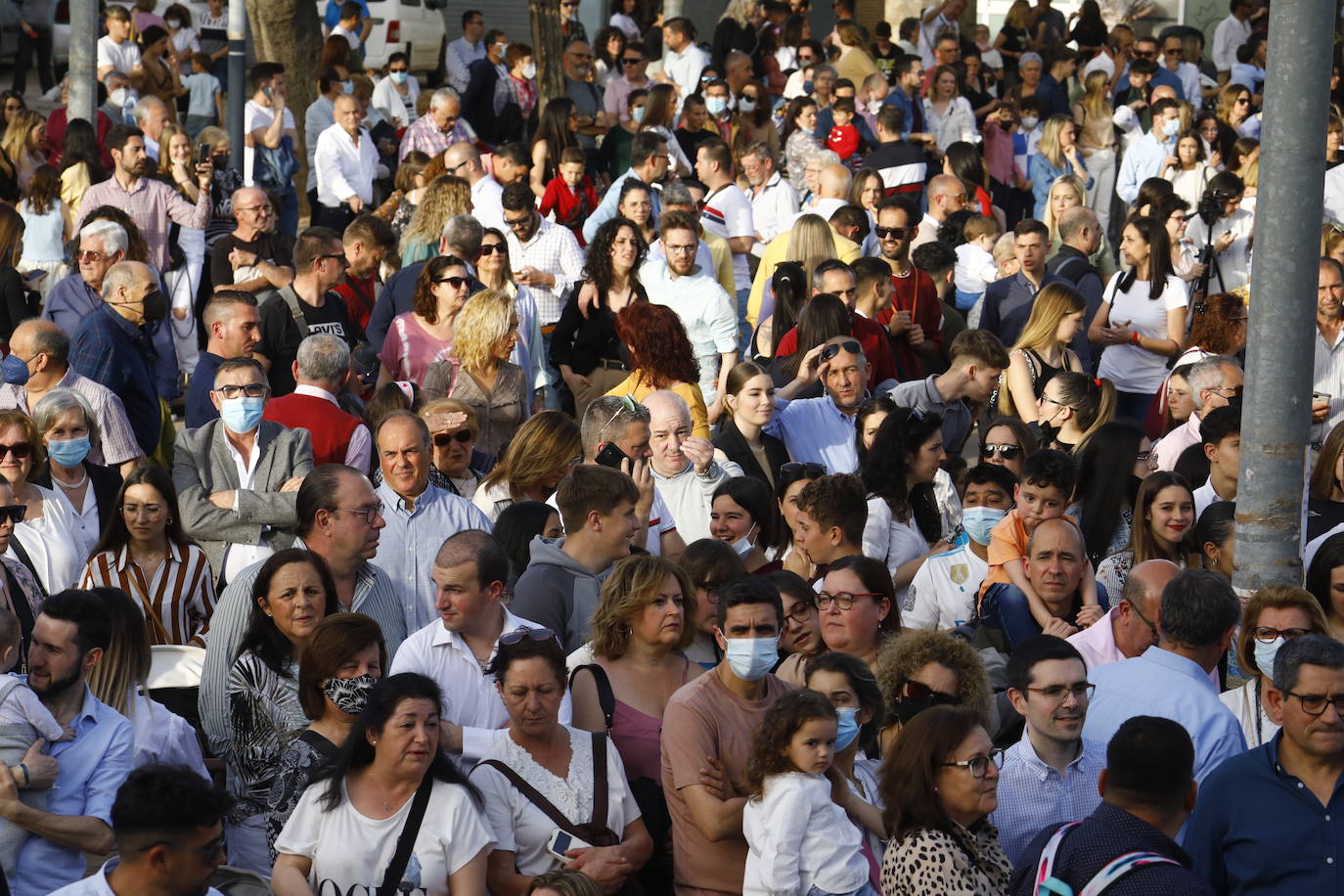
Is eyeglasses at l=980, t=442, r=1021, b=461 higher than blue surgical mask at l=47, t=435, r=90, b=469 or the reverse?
the reverse

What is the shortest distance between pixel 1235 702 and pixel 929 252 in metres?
6.52

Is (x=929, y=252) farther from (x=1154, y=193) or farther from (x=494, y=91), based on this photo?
(x=494, y=91)

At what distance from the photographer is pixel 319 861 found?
5.29 metres

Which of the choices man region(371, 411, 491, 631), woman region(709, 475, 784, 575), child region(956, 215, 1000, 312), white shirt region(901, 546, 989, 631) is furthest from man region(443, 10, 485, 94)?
white shirt region(901, 546, 989, 631)

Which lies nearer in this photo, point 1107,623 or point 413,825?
point 413,825

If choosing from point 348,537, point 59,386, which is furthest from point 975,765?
point 59,386

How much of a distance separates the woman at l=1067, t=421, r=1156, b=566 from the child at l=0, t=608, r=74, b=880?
4564 mm

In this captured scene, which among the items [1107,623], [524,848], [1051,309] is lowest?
[524,848]

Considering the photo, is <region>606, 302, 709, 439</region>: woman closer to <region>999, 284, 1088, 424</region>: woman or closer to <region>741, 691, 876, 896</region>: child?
<region>999, 284, 1088, 424</region>: woman

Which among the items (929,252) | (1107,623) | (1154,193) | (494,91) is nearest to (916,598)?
(1107,623)

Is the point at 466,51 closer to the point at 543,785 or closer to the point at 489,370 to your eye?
the point at 489,370

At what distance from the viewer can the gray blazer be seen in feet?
24.5

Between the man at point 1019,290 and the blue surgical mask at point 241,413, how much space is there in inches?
224

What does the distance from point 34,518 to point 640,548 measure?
2.43 m
